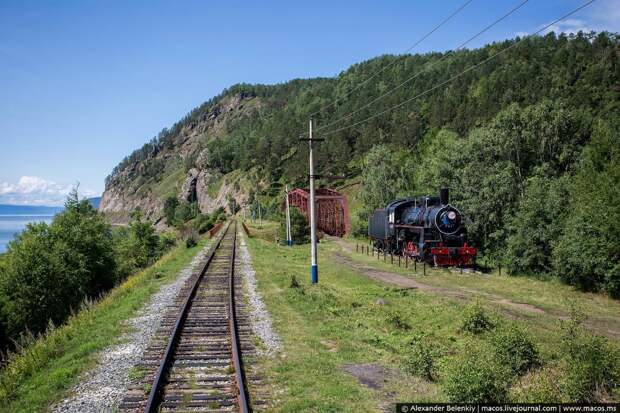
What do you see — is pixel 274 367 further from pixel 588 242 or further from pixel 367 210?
pixel 367 210

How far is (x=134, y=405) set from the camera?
8.10m

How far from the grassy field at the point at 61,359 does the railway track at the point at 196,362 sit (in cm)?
142

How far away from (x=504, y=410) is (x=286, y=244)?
143 ft

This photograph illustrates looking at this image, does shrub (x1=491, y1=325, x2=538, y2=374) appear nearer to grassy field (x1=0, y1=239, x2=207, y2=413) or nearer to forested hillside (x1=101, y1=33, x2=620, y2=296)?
grassy field (x1=0, y1=239, x2=207, y2=413)

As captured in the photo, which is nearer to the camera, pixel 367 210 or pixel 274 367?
pixel 274 367

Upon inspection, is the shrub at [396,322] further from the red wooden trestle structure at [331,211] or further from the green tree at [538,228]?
the red wooden trestle structure at [331,211]

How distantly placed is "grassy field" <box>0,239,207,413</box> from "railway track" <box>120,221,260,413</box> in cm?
142

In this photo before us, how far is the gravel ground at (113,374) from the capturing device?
27.1ft

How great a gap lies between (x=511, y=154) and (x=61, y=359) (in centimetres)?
4892

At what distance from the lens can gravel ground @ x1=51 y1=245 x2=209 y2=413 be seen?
8250 mm

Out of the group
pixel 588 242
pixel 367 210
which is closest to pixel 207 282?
pixel 588 242

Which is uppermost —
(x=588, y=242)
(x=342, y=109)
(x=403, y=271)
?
(x=342, y=109)

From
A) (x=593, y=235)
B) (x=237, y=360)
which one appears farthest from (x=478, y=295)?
(x=237, y=360)

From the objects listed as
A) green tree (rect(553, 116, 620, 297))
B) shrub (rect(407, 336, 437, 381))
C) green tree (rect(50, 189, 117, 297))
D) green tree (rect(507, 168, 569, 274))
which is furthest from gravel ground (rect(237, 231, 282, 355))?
green tree (rect(507, 168, 569, 274))
